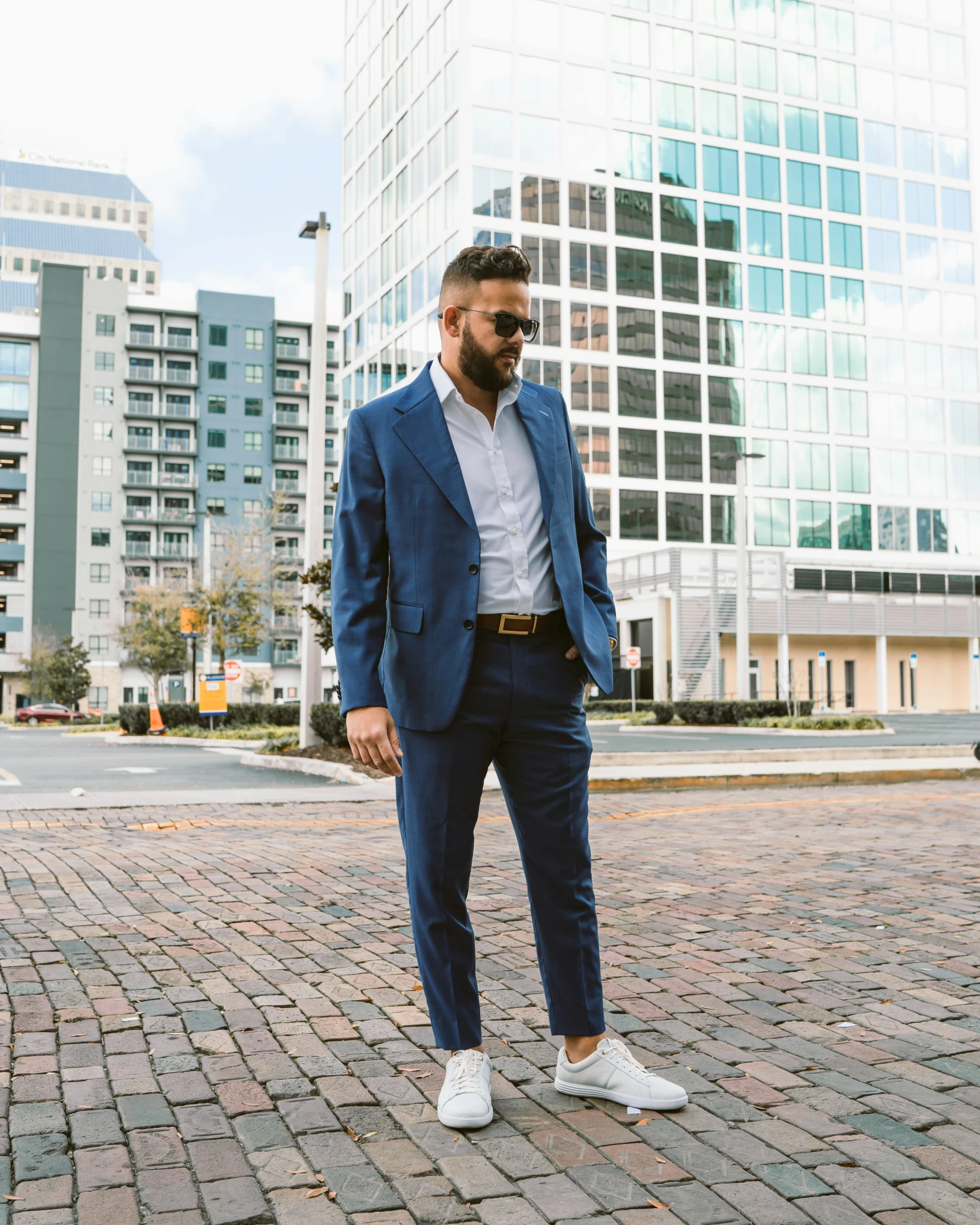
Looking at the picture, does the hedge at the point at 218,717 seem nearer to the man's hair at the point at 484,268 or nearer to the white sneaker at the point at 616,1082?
the white sneaker at the point at 616,1082

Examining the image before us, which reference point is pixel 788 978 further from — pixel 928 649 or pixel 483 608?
pixel 928 649

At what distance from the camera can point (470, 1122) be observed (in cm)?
295

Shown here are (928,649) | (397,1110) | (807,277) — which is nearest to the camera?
(397,1110)

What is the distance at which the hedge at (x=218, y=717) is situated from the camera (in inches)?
1238

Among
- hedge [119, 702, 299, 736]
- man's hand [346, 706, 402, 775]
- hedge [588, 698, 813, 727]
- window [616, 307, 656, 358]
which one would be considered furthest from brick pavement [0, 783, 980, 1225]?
window [616, 307, 656, 358]

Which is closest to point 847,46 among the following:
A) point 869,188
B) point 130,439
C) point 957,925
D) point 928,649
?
point 869,188

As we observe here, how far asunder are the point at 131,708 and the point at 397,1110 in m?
31.2

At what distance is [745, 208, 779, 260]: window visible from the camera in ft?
193

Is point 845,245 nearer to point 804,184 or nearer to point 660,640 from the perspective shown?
point 804,184

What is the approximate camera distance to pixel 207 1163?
274 centimetres

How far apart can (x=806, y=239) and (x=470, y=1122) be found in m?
62.7

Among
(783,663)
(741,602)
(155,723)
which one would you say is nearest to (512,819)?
Answer: (155,723)

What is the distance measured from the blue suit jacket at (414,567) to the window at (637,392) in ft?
174

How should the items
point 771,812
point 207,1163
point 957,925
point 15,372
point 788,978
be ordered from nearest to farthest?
1. point 207,1163
2. point 788,978
3. point 957,925
4. point 771,812
5. point 15,372
